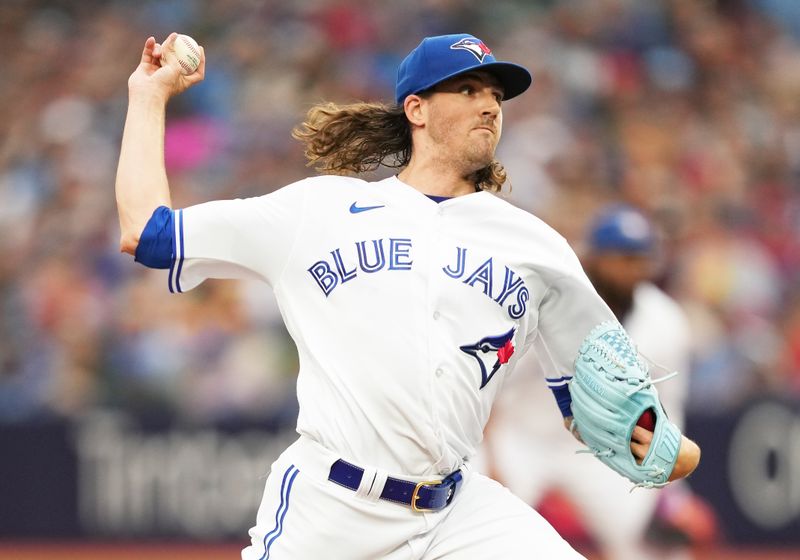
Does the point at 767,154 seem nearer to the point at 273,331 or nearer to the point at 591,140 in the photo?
the point at 591,140

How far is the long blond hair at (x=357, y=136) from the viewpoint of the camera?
441cm

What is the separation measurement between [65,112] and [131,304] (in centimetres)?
268

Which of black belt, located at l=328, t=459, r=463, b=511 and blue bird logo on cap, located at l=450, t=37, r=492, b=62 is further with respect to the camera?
blue bird logo on cap, located at l=450, t=37, r=492, b=62

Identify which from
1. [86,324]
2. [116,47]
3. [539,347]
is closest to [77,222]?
[86,324]

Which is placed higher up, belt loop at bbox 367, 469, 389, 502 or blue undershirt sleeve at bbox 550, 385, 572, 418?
blue undershirt sleeve at bbox 550, 385, 572, 418

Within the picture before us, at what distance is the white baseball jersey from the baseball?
451 millimetres

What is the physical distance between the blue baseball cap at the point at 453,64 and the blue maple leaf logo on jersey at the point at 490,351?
82 centimetres

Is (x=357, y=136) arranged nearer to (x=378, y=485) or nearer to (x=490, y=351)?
(x=490, y=351)

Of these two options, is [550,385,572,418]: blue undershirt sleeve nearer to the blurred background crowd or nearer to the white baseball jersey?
the white baseball jersey

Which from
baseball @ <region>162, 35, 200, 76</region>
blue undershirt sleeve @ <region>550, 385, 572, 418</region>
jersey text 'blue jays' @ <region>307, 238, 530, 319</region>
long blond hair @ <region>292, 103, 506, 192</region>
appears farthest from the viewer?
long blond hair @ <region>292, 103, 506, 192</region>

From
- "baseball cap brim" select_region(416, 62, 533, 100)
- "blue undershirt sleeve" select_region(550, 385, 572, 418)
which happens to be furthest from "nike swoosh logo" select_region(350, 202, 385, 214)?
"blue undershirt sleeve" select_region(550, 385, 572, 418)

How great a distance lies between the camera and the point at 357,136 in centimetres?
443

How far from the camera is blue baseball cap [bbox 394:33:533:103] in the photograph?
4.05m

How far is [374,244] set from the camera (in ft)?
12.6
